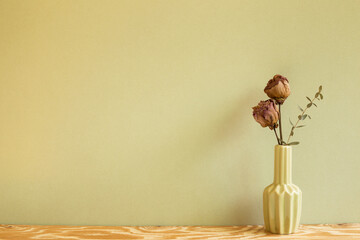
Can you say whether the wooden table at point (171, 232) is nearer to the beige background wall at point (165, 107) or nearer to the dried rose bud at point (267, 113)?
the beige background wall at point (165, 107)

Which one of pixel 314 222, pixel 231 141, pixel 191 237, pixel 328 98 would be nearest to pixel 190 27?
pixel 231 141

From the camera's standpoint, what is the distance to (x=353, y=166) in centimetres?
133

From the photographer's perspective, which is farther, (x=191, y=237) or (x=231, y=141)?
(x=231, y=141)

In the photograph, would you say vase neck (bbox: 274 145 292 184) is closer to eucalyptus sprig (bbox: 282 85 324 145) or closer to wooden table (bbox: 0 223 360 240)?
eucalyptus sprig (bbox: 282 85 324 145)

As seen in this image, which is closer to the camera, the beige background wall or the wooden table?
the wooden table

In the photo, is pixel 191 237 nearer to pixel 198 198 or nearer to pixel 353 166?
pixel 198 198

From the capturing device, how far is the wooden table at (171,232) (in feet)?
3.81

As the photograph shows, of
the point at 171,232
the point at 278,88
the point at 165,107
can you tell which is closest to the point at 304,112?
the point at 278,88

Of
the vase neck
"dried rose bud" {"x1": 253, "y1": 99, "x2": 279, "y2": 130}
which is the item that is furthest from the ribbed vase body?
"dried rose bud" {"x1": 253, "y1": 99, "x2": 279, "y2": 130}

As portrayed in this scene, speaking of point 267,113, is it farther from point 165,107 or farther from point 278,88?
point 165,107

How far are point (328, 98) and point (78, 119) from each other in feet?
3.42

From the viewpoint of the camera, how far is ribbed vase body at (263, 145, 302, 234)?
1139mm

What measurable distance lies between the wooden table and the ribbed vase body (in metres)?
0.04

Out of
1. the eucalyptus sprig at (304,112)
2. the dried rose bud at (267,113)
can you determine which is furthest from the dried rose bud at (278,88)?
the eucalyptus sprig at (304,112)
